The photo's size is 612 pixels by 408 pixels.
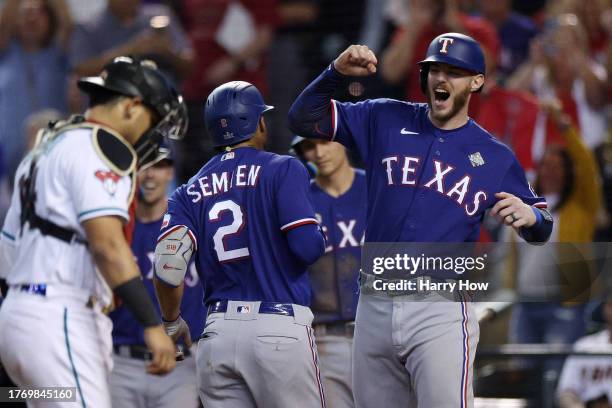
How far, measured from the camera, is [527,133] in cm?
834

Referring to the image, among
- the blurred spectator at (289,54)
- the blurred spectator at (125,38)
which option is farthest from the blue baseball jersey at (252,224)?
the blurred spectator at (289,54)

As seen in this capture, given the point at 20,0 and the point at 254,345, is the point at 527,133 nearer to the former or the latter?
the point at 254,345

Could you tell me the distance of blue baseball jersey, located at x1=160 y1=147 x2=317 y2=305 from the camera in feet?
16.1

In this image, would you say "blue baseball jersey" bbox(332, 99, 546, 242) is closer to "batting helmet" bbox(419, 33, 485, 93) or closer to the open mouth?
the open mouth

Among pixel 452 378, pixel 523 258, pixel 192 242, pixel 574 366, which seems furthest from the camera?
pixel 523 258

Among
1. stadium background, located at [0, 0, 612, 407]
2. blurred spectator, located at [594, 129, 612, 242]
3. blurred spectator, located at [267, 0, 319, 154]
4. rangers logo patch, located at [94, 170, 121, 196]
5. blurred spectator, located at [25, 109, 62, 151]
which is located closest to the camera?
rangers logo patch, located at [94, 170, 121, 196]

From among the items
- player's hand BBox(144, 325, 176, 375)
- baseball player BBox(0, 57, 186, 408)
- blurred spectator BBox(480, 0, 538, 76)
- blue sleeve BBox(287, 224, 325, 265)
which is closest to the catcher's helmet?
baseball player BBox(0, 57, 186, 408)

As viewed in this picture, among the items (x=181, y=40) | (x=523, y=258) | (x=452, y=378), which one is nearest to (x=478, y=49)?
(x=452, y=378)

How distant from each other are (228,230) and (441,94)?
1.18 meters

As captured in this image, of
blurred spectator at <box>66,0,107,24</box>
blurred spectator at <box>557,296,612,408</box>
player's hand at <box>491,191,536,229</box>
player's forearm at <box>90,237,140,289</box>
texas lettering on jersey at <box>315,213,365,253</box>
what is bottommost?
blurred spectator at <box>557,296,612,408</box>

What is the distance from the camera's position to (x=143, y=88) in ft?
14.9

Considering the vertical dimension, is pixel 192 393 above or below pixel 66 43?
below

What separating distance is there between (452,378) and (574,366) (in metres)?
2.74

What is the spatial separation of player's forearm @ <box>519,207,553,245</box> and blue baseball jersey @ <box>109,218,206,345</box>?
6.98ft
